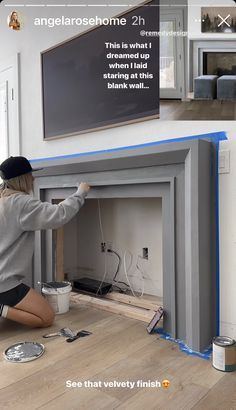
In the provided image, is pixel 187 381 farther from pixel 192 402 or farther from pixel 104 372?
pixel 104 372

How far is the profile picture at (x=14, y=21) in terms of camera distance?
2920 millimetres

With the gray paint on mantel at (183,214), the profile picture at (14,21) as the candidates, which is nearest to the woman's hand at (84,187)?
the gray paint on mantel at (183,214)

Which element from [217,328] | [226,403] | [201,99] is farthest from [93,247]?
[226,403]

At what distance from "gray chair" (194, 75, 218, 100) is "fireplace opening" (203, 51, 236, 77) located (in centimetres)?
3

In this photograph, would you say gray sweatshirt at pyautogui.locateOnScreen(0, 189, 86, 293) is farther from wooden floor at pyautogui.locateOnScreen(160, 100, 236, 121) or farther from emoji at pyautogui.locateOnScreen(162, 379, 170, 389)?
emoji at pyautogui.locateOnScreen(162, 379, 170, 389)

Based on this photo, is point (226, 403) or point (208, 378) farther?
point (208, 378)

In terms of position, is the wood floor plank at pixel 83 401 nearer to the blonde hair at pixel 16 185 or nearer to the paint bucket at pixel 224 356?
the paint bucket at pixel 224 356

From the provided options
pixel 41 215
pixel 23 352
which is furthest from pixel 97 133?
pixel 23 352

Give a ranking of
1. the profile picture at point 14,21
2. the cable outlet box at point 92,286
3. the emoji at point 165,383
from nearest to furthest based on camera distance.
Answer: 1. the emoji at point 165,383
2. the cable outlet box at point 92,286
3. the profile picture at point 14,21

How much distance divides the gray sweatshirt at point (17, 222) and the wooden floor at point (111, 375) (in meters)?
0.34

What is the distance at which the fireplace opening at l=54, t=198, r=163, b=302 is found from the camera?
7.30 ft

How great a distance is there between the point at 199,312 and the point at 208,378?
288mm

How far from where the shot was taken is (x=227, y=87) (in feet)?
5.32

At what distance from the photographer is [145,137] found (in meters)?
1.99
